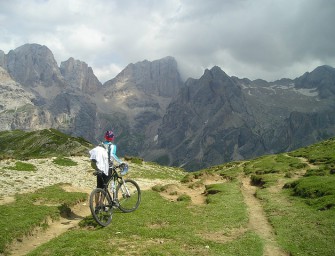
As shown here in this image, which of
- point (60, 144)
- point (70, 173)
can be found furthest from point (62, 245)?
point (60, 144)

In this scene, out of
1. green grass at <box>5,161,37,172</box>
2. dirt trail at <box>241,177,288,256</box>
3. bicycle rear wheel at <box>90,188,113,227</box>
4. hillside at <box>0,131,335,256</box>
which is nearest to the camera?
hillside at <box>0,131,335,256</box>

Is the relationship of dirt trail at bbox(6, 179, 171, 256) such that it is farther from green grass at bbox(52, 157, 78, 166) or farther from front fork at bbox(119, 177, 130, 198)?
green grass at bbox(52, 157, 78, 166)

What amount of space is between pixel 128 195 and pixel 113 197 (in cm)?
154

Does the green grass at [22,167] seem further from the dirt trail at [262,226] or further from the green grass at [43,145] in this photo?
the green grass at [43,145]

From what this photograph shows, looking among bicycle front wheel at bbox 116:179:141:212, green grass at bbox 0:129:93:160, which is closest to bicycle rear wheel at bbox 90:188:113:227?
bicycle front wheel at bbox 116:179:141:212

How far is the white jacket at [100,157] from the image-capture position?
21109 mm

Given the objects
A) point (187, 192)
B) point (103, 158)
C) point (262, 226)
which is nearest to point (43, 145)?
point (187, 192)

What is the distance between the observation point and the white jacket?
69.3 ft

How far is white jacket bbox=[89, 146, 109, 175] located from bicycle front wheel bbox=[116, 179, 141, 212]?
67.6 inches

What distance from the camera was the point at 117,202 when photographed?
21.6 metres

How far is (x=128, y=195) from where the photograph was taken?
2289cm

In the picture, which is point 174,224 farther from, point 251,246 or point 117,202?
point 251,246

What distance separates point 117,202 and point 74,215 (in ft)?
18.3

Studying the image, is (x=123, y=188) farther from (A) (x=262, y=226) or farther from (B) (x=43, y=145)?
(B) (x=43, y=145)
